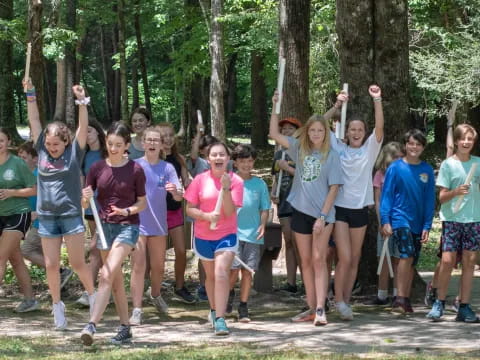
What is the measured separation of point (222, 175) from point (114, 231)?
111cm

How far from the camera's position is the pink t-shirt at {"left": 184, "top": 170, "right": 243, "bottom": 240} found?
26.2 feet

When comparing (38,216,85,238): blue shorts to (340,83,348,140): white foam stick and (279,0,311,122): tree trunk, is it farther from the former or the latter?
(279,0,311,122): tree trunk

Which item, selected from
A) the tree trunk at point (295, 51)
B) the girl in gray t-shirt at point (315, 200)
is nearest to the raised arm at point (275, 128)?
the girl in gray t-shirt at point (315, 200)

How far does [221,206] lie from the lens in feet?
25.8

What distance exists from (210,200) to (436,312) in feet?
8.40

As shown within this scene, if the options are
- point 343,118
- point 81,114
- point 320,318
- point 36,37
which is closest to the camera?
point 81,114

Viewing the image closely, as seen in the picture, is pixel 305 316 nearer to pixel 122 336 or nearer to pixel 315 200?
pixel 315 200

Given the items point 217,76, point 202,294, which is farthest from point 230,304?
point 217,76

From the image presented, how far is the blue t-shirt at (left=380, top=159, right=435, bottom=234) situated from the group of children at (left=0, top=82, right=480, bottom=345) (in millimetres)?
12

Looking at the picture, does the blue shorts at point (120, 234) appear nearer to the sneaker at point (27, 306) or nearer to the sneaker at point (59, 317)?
the sneaker at point (59, 317)

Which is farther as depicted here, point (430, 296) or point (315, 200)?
point (430, 296)

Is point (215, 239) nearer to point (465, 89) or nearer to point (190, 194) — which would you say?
point (190, 194)

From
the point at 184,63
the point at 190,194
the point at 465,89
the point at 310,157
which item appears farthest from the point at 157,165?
the point at 184,63

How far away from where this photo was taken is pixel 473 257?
8648 millimetres
